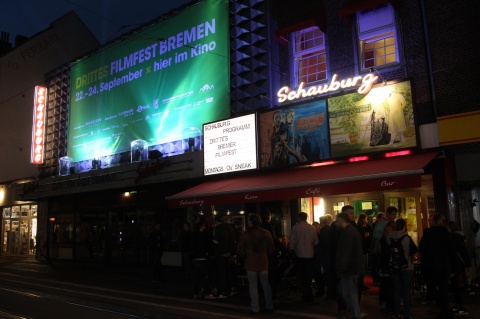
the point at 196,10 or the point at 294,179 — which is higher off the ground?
the point at 196,10

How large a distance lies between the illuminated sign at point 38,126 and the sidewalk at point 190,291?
682 centimetres

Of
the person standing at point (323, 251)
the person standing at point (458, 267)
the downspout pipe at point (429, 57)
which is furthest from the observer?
the downspout pipe at point (429, 57)

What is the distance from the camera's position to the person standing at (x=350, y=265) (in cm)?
662

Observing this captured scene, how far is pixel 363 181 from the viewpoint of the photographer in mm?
10133

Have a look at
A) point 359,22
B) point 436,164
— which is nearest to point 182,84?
point 359,22

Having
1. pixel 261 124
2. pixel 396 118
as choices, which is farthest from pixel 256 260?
pixel 261 124

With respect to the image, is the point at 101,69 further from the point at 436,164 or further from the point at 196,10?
the point at 436,164

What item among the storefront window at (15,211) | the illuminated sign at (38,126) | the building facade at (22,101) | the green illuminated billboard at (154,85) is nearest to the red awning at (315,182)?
the green illuminated billboard at (154,85)

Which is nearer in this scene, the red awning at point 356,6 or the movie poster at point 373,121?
the movie poster at point 373,121

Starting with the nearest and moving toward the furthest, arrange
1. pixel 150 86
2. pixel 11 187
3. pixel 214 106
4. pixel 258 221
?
pixel 258 221, pixel 214 106, pixel 150 86, pixel 11 187

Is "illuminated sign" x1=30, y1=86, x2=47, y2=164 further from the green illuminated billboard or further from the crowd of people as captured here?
the crowd of people

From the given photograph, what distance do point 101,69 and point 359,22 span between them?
43.0 ft

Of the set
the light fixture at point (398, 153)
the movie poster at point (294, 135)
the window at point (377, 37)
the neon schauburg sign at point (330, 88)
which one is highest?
the window at point (377, 37)

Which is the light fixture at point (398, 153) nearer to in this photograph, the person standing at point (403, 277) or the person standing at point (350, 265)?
the person standing at point (403, 277)
